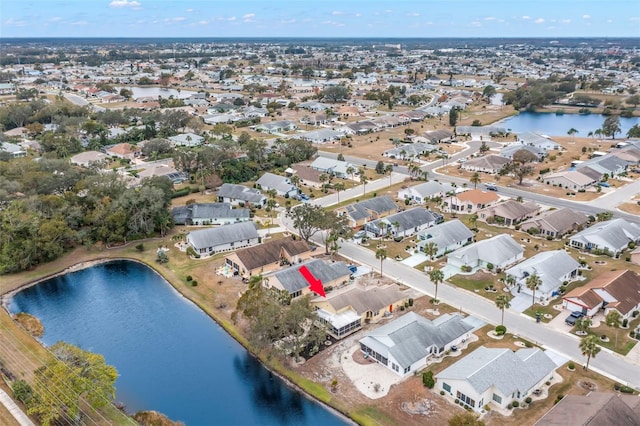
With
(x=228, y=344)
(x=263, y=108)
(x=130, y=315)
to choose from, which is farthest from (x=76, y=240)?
(x=263, y=108)

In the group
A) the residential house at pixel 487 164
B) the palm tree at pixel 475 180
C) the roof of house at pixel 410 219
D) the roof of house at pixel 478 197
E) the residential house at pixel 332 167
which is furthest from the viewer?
the residential house at pixel 487 164

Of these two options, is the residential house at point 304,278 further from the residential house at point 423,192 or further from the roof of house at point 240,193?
the residential house at point 423,192

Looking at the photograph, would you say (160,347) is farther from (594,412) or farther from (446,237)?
(446,237)

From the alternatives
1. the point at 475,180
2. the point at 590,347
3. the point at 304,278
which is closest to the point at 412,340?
the point at 590,347

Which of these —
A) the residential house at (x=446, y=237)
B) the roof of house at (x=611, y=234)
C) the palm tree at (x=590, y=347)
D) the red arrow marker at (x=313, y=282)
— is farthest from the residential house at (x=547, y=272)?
the red arrow marker at (x=313, y=282)

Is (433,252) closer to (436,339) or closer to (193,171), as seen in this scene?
(436,339)

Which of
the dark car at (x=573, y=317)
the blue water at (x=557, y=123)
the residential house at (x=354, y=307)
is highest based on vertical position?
the blue water at (x=557, y=123)

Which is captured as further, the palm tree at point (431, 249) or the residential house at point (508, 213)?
the residential house at point (508, 213)

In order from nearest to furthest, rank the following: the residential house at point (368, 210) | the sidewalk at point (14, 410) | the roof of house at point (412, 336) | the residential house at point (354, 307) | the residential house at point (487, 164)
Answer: the sidewalk at point (14, 410) → the roof of house at point (412, 336) → the residential house at point (354, 307) → the residential house at point (368, 210) → the residential house at point (487, 164)

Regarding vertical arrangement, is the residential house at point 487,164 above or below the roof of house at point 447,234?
above
